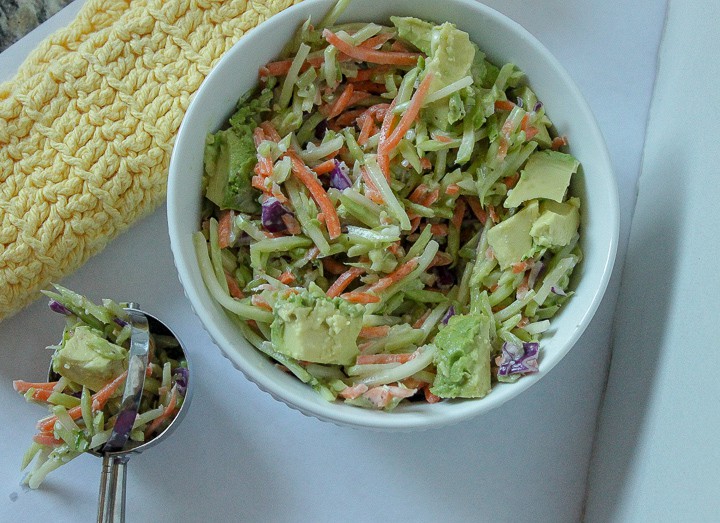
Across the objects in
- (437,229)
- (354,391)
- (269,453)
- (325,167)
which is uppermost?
(325,167)

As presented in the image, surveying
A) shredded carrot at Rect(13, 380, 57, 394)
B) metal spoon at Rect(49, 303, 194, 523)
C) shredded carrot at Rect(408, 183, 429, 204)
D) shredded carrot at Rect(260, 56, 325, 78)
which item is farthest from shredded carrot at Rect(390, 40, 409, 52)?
shredded carrot at Rect(13, 380, 57, 394)

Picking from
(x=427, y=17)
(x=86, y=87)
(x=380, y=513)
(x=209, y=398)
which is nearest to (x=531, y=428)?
(x=380, y=513)

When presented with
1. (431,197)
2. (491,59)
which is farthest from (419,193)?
(491,59)

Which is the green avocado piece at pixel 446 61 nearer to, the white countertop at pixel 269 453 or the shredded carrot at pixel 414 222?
the shredded carrot at pixel 414 222

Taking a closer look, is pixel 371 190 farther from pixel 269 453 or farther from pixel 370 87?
pixel 269 453

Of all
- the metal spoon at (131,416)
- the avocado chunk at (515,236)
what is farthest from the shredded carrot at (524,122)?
the metal spoon at (131,416)
